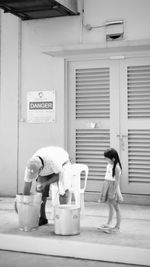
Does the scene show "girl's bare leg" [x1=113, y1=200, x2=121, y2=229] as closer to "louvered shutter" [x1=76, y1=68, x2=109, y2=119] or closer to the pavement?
the pavement

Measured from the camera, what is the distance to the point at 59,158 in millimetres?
5438

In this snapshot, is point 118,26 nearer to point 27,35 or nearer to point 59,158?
point 27,35

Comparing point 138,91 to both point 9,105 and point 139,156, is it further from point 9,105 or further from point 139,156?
point 9,105

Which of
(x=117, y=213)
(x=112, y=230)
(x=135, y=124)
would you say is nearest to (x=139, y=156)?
(x=135, y=124)

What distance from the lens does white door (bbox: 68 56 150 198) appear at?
696 cm

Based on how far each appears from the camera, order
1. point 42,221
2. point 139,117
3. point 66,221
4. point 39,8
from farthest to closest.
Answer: point 139,117, point 39,8, point 42,221, point 66,221

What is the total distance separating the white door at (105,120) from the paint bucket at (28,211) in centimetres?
226

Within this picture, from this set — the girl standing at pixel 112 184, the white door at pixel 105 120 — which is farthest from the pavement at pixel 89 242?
the white door at pixel 105 120

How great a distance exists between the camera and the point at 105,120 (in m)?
7.16

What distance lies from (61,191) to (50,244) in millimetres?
1129

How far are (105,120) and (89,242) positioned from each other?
304 cm

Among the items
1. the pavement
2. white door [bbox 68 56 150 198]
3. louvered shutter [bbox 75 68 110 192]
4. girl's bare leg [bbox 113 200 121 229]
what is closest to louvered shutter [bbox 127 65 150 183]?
white door [bbox 68 56 150 198]

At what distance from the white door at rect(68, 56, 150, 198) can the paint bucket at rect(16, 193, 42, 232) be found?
2259 millimetres

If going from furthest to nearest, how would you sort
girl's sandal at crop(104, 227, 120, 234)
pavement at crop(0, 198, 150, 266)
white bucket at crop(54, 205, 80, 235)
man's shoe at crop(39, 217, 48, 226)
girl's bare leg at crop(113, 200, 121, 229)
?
man's shoe at crop(39, 217, 48, 226) → girl's bare leg at crop(113, 200, 121, 229) → girl's sandal at crop(104, 227, 120, 234) → white bucket at crop(54, 205, 80, 235) → pavement at crop(0, 198, 150, 266)
